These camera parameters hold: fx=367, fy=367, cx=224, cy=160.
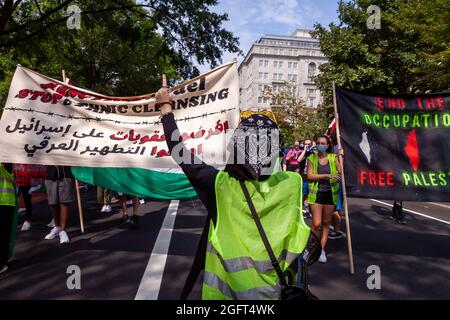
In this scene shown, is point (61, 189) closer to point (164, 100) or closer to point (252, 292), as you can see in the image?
point (164, 100)

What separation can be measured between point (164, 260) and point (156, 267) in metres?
0.32

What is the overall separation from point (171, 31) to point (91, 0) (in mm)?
2603

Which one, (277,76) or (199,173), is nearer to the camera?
(199,173)

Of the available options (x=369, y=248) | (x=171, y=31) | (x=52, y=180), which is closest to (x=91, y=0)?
(x=171, y=31)

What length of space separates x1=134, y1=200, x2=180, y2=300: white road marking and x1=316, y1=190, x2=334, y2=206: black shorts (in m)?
2.51

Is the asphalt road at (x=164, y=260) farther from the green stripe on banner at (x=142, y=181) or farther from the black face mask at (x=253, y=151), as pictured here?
the black face mask at (x=253, y=151)

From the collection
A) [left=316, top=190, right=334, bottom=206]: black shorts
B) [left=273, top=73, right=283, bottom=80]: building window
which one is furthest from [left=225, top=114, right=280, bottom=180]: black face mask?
[left=273, top=73, right=283, bottom=80]: building window

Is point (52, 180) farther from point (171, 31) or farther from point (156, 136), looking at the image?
point (171, 31)

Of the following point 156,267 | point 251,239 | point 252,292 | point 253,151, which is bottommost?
point 156,267

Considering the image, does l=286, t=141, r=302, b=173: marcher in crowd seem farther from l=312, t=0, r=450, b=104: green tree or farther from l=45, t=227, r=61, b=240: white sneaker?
l=312, t=0, r=450, b=104: green tree

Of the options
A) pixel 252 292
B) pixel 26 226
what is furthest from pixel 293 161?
pixel 252 292

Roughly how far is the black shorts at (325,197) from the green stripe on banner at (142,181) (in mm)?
2671

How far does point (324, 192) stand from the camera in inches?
223
